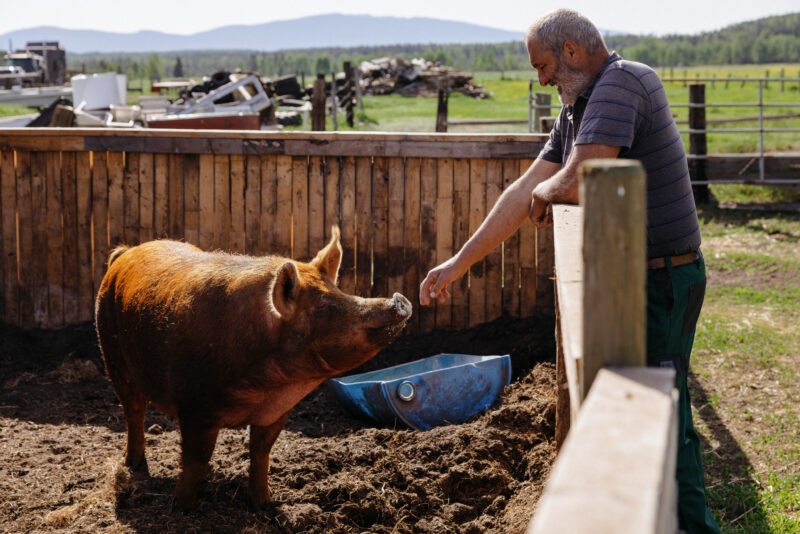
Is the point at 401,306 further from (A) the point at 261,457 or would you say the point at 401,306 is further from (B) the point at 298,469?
(B) the point at 298,469

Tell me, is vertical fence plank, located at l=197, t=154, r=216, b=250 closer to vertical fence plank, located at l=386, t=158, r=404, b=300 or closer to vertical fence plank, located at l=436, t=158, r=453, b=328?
vertical fence plank, located at l=386, t=158, r=404, b=300

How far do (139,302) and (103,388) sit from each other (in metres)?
2.16

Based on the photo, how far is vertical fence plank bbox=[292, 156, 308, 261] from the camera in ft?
22.4

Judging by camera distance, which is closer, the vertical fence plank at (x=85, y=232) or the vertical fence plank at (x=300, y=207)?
the vertical fence plank at (x=300, y=207)

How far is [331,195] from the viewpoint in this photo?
269 inches

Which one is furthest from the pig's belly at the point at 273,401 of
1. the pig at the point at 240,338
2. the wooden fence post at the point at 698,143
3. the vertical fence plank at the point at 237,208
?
the wooden fence post at the point at 698,143

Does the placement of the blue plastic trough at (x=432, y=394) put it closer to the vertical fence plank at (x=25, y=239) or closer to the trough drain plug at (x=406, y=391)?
the trough drain plug at (x=406, y=391)

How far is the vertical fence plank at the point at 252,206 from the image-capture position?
6867 mm

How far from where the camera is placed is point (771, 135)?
71.2 ft

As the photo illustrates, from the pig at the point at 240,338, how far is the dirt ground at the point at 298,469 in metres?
0.28

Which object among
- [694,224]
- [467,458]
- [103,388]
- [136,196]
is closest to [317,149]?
[136,196]

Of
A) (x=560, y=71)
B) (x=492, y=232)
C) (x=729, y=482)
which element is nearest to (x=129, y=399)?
(x=492, y=232)

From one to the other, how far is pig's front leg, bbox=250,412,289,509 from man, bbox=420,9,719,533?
168cm

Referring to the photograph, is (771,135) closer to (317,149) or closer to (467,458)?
(317,149)
